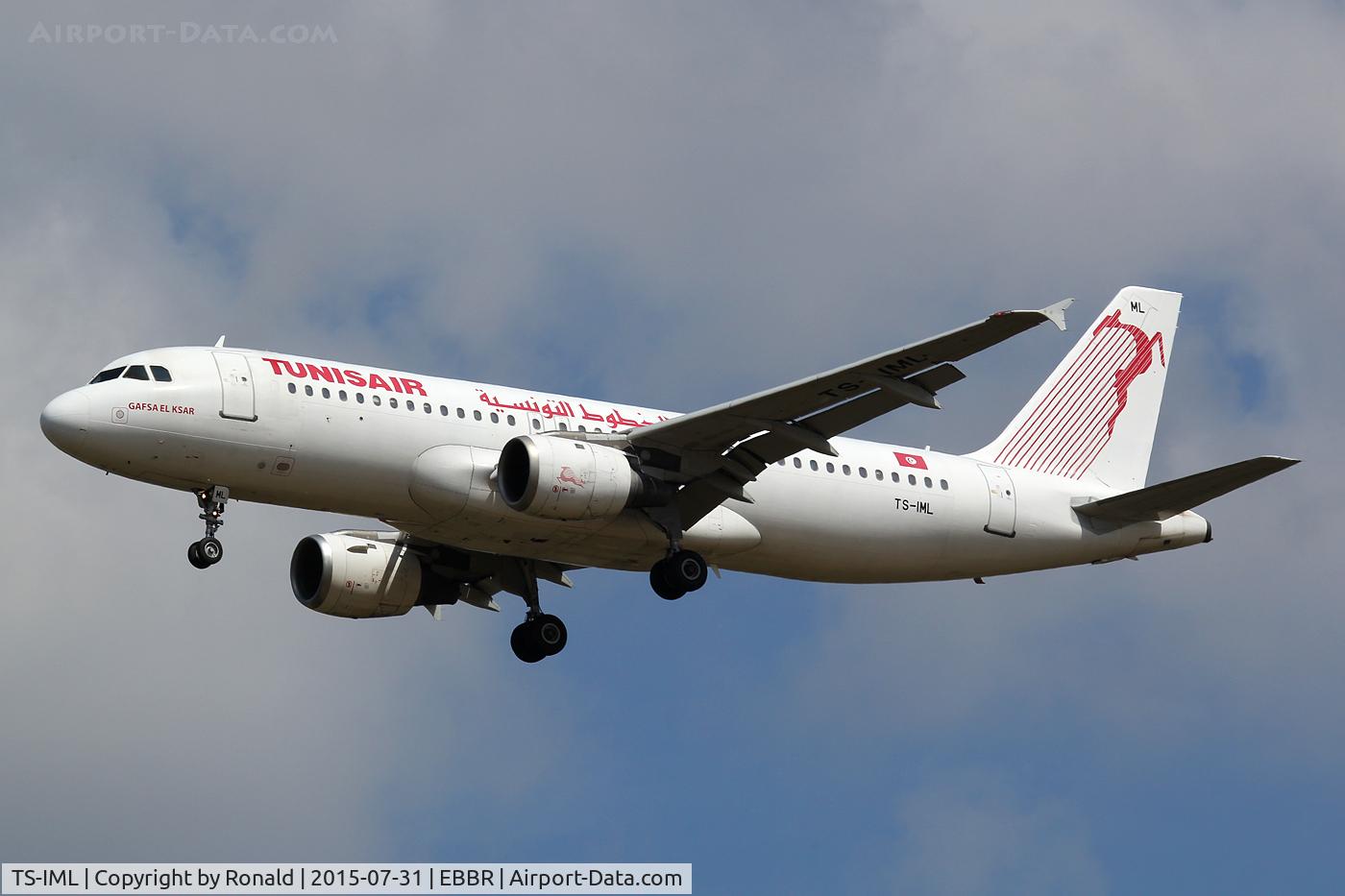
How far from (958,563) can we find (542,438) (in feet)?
33.9

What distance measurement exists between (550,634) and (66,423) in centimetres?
1190

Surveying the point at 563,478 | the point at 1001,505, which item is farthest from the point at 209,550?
the point at 1001,505

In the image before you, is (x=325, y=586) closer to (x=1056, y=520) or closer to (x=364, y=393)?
(x=364, y=393)

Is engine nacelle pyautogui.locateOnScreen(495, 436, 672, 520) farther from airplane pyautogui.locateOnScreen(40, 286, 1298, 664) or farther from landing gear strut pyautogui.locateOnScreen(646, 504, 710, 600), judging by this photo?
landing gear strut pyautogui.locateOnScreen(646, 504, 710, 600)

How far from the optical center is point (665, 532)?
40531 mm

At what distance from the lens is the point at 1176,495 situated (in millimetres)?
43938

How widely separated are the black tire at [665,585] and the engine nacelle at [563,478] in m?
1.82

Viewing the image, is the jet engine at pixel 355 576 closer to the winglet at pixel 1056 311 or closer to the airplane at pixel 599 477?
the airplane at pixel 599 477

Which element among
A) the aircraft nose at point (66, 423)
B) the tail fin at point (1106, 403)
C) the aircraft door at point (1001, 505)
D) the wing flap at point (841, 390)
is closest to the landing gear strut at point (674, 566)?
the wing flap at point (841, 390)

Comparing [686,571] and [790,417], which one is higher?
[790,417]

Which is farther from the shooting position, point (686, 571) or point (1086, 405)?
point (1086, 405)

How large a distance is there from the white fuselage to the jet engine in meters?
3.77

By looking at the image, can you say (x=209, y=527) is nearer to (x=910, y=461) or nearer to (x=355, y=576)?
(x=355, y=576)

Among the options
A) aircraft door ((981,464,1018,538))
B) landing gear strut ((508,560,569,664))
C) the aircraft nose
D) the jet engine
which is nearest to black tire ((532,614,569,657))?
landing gear strut ((508,560,569,664))
